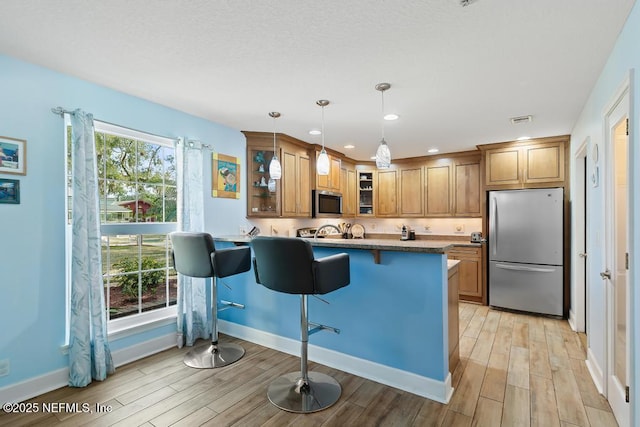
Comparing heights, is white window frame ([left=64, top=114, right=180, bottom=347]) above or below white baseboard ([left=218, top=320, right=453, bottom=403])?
above

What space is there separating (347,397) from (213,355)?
1.34m

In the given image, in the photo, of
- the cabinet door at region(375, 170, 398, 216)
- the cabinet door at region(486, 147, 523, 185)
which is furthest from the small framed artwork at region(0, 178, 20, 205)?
the cabinet door at region(486, 147, 523, 185)

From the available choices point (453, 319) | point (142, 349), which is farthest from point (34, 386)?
point (453, 319)

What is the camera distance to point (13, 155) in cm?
217

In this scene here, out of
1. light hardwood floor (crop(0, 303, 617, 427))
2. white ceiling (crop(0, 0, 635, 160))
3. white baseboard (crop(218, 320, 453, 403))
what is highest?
white ceiling (crop(0, 0, 635, 160))

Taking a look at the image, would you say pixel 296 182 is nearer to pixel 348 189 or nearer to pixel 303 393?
pixel 348 189

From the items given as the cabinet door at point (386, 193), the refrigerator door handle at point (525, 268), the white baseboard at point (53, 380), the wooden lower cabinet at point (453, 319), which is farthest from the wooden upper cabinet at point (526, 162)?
the white baseboard at point (53, 380)

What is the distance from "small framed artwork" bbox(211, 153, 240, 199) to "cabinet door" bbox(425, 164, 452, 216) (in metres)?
3.36

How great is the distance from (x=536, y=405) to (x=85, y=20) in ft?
12.4

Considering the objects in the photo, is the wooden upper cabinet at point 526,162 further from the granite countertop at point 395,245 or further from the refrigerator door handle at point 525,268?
the granite countertop at point 395,245

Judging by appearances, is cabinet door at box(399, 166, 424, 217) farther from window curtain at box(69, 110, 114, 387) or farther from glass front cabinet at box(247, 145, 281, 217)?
window curtain at box(69, 110, 114, 387)

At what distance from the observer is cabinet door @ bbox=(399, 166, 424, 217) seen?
5.55m

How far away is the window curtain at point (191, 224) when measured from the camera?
3.13m

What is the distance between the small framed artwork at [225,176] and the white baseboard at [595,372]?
380cm
